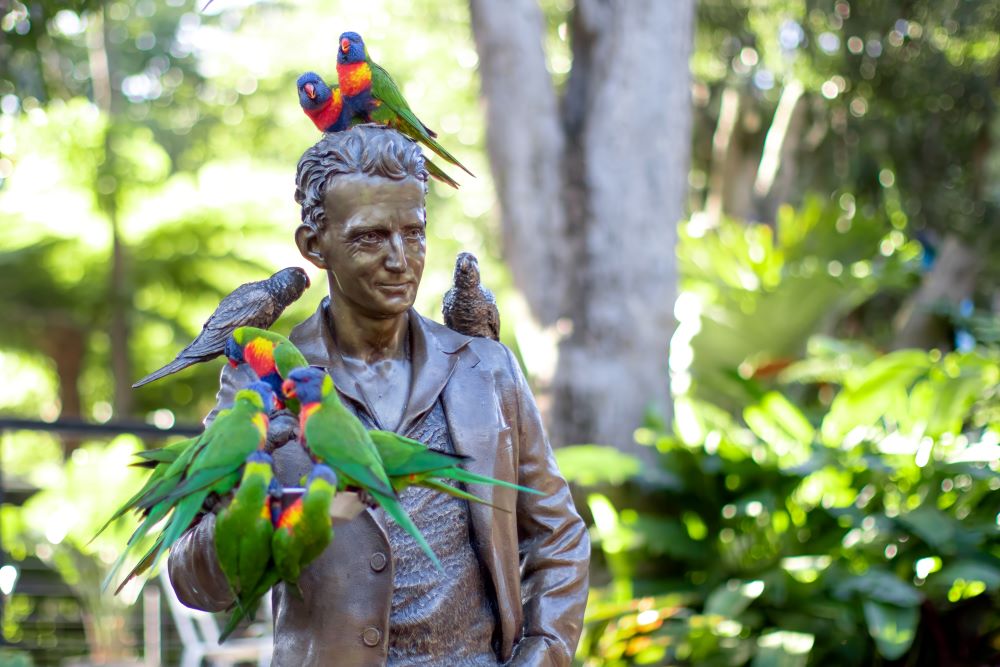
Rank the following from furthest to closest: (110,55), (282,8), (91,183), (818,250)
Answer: (282,8) < (110,55) < (91,183) < (818,250)

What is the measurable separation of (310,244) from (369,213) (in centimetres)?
18

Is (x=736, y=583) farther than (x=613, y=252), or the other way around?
(x=613, y=252)

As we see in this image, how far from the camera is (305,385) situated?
1.94 meters

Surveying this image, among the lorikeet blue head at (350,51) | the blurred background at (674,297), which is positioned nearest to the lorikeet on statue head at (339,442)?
the lorikeet blue head at (350,51)

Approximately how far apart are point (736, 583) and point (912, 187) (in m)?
A: 8.09

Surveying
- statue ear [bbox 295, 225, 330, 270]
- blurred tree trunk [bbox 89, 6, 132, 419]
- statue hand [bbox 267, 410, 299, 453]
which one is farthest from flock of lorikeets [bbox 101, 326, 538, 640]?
blurred tree trunk [bbox 89, 6, 132, 419]

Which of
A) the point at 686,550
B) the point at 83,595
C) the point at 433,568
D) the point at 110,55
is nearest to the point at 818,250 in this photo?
the point at 686,550

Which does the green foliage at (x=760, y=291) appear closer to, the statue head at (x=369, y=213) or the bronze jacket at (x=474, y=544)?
the bronze jacket at (x=474, y=544)

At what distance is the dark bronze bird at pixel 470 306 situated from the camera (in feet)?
8.89

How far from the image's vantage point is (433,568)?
243cm

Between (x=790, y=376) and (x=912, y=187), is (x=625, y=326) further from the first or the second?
(x=912, y=187)

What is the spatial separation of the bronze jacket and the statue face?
182 mm

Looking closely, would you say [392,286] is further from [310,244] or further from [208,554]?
[208,554]

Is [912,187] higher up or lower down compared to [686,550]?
higher up
